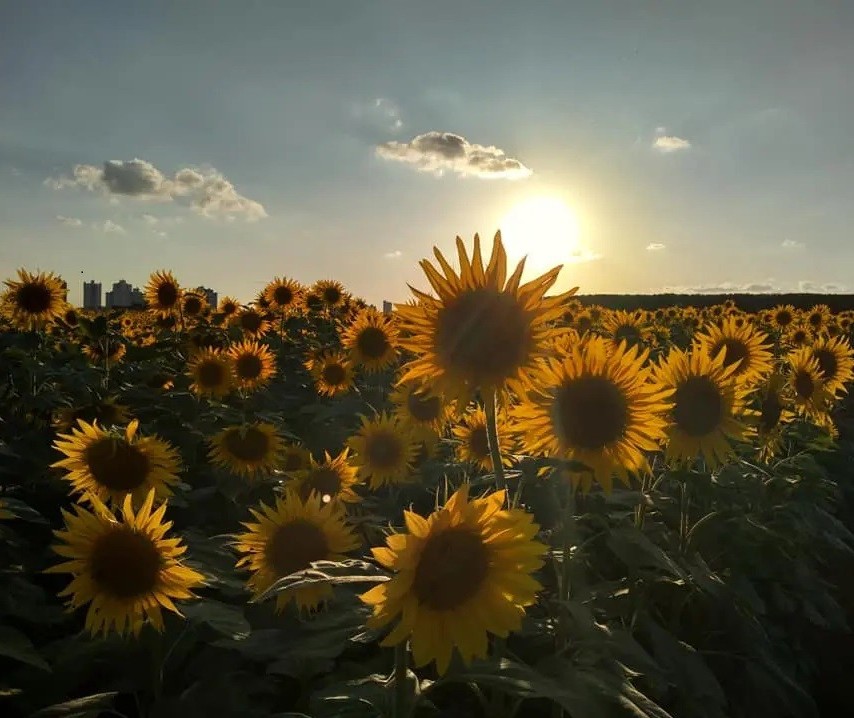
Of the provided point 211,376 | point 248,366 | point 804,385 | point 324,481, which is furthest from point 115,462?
point 804,385

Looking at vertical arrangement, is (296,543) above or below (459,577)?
below

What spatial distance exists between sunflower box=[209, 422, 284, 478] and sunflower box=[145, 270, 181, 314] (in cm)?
684

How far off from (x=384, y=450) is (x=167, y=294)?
7493 mm

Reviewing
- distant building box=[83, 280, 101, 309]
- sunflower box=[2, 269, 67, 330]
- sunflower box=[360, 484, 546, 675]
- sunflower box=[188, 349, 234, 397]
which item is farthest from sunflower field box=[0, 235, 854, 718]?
distant building box=[83, 280, 101, 309]

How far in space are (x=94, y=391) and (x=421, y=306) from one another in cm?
461

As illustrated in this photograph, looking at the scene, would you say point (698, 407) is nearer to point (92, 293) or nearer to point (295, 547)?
point (295, 547)

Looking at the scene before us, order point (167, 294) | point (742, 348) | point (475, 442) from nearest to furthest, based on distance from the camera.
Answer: point (475, 442), point (742, 348), point (167, 294)

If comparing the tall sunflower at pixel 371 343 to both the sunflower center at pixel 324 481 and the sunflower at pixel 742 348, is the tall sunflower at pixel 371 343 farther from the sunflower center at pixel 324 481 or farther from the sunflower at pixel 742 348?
the sunflower center at pixel 324 481

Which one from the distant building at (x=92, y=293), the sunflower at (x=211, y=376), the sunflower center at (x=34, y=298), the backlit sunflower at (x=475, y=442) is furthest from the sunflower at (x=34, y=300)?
the distant building at (x=92, y=293)

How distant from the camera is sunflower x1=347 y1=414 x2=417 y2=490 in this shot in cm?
550

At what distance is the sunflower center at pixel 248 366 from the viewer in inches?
310

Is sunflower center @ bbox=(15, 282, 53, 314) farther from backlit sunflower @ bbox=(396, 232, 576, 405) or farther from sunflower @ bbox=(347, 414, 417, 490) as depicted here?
backlit sunflower @ bbox=(396, 232, 576, 405)

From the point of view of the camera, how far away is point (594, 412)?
3.23 m

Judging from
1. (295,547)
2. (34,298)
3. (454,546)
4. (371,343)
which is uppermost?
(34,298)
